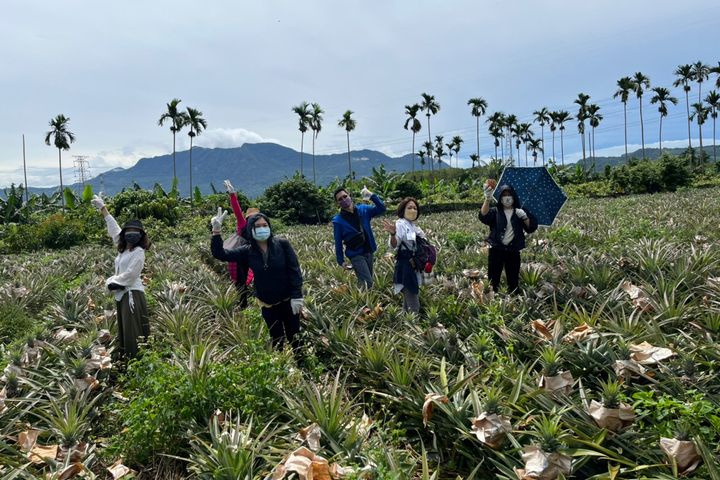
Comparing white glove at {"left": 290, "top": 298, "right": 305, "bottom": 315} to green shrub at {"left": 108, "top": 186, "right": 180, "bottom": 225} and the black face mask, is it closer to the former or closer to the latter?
the black face mask

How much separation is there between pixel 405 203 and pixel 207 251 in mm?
8014

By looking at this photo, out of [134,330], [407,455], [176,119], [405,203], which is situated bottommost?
[407,455]

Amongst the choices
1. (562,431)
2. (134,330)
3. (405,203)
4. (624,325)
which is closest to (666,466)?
(562,431)

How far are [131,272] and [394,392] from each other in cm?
285

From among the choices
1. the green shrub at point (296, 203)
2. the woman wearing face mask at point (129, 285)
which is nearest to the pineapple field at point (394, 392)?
the woman wearing face mask at point (129, 285)

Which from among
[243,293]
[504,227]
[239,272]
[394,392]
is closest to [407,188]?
[239,272]

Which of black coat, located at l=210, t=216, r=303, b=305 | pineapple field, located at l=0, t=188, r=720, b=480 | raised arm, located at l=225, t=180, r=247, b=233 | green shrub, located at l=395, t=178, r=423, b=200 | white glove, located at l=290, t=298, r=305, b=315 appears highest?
green shrub, located at l=395, t=178, r=423, b=200

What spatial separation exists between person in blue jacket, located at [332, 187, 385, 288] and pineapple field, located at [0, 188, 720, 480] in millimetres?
494

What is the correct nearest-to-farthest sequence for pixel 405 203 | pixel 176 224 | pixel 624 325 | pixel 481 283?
pixel 624 325
pixel 405 203
pixel 481 283
pixel 176 224

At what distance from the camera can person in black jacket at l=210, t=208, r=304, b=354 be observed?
4.51 meters

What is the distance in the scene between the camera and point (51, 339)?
4906mm

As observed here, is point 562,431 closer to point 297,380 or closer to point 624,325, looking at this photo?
point 624,325

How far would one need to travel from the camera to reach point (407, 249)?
5086 mm

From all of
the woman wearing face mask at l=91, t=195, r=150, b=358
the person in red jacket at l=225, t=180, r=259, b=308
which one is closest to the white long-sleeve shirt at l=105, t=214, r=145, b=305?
the woman wearing face mask at l=91, t=195, r=150, b=358
